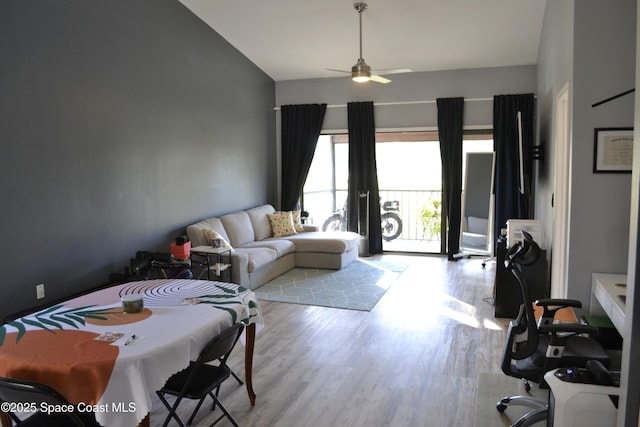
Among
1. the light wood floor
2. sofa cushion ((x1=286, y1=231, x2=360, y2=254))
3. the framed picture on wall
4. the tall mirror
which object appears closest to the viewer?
the light wood floor

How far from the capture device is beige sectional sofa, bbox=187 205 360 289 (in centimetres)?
556

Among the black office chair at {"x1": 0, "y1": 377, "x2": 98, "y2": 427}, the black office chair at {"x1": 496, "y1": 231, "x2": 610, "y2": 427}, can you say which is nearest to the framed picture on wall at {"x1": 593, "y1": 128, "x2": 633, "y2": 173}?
the black office chair at {"x1": 496, "y1": 231, "x2": 610, "y2": 427}

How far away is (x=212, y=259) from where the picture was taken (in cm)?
547

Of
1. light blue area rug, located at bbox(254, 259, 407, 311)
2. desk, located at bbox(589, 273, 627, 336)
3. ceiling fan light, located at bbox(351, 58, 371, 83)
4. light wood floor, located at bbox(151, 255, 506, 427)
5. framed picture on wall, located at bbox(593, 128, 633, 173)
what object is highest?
ceiling fan light, located at bbox(351, 58, 371, 83)

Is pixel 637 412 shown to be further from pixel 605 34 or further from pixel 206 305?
pixel 605 34

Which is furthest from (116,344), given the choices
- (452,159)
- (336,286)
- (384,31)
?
(452,159)

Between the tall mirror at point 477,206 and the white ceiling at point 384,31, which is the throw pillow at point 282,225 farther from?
the tall mirror at point 477,206

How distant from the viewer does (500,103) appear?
7086mm

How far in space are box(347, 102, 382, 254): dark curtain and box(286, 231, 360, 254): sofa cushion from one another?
0.95 m

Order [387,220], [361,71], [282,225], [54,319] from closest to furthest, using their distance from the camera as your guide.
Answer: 1. [54,319]
2. [361,71]
3. [282,225]
4. [387,220]

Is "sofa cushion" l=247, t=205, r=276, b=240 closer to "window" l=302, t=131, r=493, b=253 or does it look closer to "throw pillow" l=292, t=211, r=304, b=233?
"throw pillow" l=292, t=211, r=304, b=233

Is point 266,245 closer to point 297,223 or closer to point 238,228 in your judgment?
point 238,228

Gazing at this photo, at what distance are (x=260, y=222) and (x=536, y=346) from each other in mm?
5114

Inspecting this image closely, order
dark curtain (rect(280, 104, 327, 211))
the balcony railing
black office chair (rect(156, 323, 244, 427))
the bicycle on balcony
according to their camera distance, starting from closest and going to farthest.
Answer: black office chair (rect(156, 323, 244, 427)) → dark curtain (rect(280, 104, 327, 211)) → the bicycle on balcony → the balcony railing
